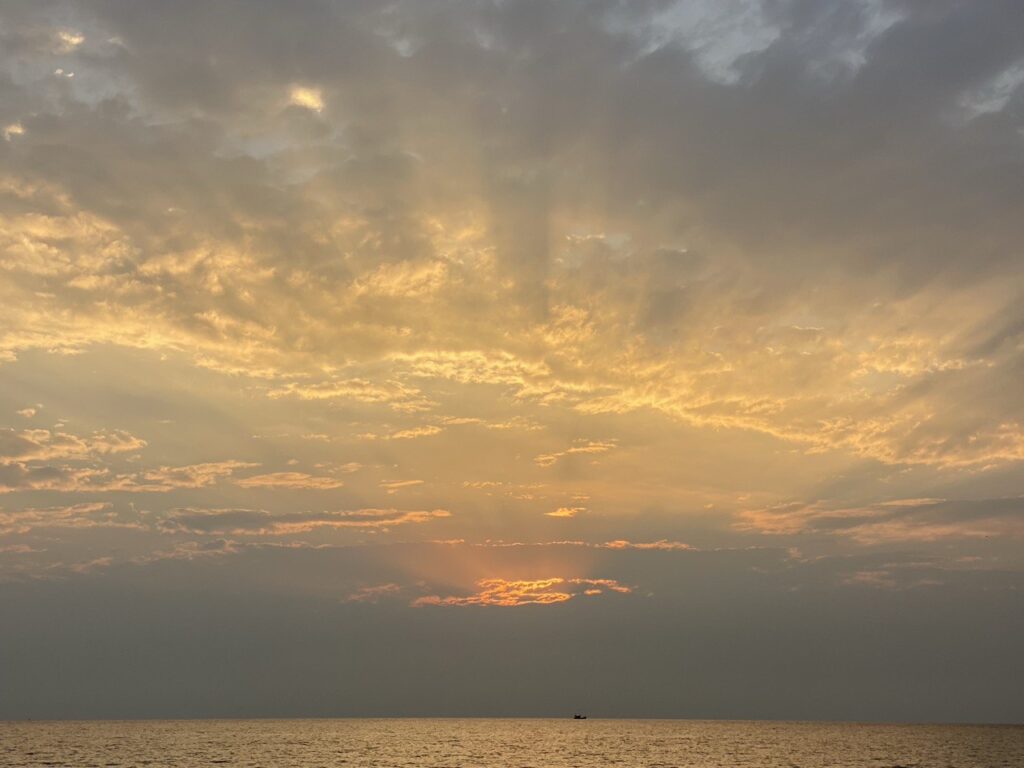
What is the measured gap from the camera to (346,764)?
167250mm

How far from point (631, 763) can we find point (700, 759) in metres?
22.5

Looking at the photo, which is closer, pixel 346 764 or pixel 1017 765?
pixel 346 764

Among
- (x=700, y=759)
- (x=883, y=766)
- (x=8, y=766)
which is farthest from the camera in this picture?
(x=700, y=759)

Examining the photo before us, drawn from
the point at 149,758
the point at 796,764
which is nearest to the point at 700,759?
the point at 796,764

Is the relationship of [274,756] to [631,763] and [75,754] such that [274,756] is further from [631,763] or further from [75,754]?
[631,763]

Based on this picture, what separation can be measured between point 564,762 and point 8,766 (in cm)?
10008

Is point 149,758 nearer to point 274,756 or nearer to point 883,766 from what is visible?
point 274,756

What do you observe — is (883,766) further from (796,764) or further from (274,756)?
(274,756)

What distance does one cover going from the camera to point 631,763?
586 ft

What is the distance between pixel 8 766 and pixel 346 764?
57764 millimetres

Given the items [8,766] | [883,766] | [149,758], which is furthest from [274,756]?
[883,766]

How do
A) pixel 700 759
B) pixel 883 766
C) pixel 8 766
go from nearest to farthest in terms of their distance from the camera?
pixel 8 766
pixel 883 766
pixel 700 759

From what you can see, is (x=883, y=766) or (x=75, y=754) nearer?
(x=883, y=766)

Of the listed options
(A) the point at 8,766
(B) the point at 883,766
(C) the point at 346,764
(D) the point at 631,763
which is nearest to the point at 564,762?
(D) the point at 631,763
